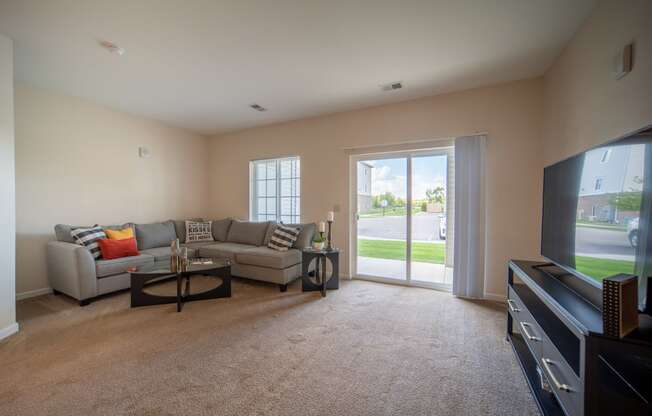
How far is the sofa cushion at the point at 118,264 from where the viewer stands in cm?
295

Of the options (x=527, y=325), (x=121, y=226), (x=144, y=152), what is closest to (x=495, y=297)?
(x=527, y=325)

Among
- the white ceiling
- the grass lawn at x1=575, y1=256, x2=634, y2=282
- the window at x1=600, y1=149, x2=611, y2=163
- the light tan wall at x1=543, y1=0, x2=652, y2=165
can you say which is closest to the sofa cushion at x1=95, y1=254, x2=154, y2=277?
the white ceiling

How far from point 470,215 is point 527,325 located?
167 cm

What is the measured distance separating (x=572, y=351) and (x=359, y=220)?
2.86 m

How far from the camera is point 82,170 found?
11.6ft

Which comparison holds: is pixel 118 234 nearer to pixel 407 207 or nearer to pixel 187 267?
pixel 187 267

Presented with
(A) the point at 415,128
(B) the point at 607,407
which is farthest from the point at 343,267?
(B) the point at 607,407

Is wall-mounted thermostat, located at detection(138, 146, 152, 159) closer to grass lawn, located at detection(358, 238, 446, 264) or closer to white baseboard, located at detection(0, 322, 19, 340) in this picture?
white baseboard, located at detection(0, 322, 19, 340)

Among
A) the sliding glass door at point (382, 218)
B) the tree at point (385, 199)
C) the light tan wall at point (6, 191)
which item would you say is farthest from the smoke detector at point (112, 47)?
the tree at point (385, 199)

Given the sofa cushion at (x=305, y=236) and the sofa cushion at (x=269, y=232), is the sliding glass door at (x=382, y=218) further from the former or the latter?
the sofa cushion at (x=269, y=232)

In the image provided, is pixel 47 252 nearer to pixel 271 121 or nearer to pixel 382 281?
pixel 271 121

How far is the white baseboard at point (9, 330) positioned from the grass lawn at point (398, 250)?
3.75 metres

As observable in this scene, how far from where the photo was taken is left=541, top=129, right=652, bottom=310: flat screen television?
1088mm

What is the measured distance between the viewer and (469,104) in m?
3.13
